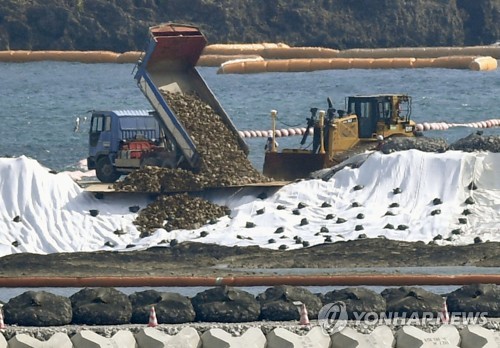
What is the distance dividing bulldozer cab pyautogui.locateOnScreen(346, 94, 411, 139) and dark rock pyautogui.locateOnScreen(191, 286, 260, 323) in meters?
16.2

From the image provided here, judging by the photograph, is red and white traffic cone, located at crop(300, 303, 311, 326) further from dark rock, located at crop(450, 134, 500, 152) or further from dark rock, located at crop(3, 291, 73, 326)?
dark rock, located at crop(450, 134, 500, 152)

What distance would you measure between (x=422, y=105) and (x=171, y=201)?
141 feet

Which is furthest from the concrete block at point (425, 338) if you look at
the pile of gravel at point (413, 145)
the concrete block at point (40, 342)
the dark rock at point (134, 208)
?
the pile of gravel at point (413, 145)

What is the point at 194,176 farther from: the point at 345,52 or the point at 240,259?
the point at 345,52

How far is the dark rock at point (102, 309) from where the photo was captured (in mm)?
19562

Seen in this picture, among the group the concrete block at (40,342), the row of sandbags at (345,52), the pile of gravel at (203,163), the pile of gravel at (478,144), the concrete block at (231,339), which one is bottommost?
the row of sandbags at (345,52)

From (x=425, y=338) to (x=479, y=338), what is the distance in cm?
60

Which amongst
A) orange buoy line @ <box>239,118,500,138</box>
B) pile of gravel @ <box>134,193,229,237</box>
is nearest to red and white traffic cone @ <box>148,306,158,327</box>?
pile of gravel @ <box>134,193,229,237</box>

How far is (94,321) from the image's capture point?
1959 centimetres

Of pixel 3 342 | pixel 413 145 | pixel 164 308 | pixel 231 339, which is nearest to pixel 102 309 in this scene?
pixel 164 308

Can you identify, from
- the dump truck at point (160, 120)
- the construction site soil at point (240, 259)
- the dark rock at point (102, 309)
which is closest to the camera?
the dark rock at point (102, 309)

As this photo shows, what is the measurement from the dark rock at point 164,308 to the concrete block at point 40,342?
2.14 m

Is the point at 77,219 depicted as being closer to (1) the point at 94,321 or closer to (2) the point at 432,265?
(2) the point at 432,265

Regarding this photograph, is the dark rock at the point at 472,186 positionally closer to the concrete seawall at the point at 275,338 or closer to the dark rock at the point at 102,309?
the dark rock at the point at 102,309
